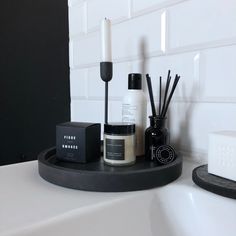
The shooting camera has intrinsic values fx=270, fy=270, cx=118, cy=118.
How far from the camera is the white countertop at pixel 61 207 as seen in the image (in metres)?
0.32

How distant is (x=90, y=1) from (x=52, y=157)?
1.80 feet

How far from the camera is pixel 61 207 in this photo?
1.19 feet

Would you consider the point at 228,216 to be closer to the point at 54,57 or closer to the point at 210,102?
the point at 210,102

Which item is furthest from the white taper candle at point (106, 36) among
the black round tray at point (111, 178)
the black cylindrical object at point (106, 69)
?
the black round tray at point (111, 178)

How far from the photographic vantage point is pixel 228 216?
1.24 feet

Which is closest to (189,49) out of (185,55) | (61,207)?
(185,55)

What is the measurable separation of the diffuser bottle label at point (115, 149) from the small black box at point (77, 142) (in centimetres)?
5

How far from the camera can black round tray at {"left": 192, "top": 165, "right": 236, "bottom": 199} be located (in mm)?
382

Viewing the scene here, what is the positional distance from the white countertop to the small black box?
8cm

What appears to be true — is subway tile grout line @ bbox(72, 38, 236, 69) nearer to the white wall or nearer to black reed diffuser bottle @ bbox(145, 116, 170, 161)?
the white wall

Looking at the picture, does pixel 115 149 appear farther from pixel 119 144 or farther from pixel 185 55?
pixel 185 55

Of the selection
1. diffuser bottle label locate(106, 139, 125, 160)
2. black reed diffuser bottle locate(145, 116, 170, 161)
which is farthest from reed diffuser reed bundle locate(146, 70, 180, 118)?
diffuser bottle label locate(106, 139, 125, 160)

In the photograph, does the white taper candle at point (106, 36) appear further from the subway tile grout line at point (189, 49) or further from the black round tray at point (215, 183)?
the black round tray at point (215, 183)

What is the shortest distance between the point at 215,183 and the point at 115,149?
0.56ft
